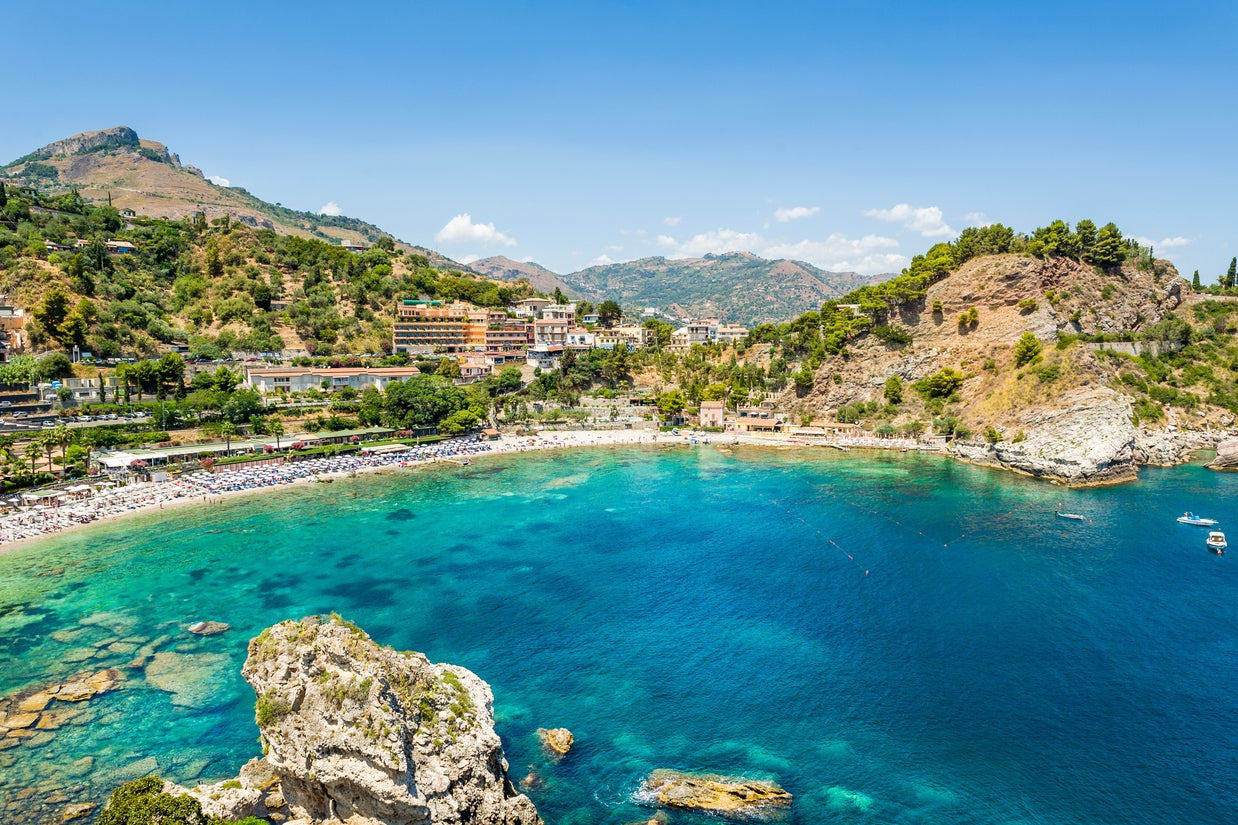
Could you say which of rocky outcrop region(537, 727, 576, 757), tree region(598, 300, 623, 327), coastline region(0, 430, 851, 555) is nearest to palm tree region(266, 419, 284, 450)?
coastline region(0, 430, 851, 555)

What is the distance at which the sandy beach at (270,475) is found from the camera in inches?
1788

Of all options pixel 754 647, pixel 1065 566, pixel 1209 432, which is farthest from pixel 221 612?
pixel 1209 432

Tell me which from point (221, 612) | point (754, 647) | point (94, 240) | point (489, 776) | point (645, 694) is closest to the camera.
Result: point (489, 776)

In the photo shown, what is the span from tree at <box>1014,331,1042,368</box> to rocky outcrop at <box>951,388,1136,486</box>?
8507 millimetres

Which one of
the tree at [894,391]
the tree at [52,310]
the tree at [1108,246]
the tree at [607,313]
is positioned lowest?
the tree at [894,391]

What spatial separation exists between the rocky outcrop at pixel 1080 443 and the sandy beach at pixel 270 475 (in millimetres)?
17596

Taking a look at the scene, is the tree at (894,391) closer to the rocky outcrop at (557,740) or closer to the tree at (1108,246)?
the tree at (1108,246)

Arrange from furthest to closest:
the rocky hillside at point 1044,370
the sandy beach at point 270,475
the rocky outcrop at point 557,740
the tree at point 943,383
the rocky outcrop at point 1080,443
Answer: the tree at point 943,383 < the rocky hillside at point 1044,370 < the rocky outcrop at point 1080,443 < the sandy beach at point 270,475 < the rocky outcrop at point 557,740

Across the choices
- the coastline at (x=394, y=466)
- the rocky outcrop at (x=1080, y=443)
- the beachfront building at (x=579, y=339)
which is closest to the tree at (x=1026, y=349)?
the rocky outcrop at (x=1080, y=443)

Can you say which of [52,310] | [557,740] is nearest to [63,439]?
[52,310]

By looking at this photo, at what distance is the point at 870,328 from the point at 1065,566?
53.4m

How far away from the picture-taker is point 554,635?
31281 mm

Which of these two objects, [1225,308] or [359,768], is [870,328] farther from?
[359,768]

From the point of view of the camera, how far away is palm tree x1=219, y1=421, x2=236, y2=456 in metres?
62.8
